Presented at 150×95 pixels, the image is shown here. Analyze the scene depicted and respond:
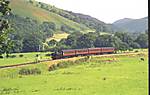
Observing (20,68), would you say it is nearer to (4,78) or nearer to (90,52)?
(4,78)

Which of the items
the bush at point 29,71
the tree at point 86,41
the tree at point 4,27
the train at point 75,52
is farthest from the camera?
the tree at point 86,41

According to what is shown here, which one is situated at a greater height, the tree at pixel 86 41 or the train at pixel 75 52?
the tree at pixel 86 41

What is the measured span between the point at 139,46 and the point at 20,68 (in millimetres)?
94834

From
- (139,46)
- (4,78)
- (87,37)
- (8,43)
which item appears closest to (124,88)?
(8,43)

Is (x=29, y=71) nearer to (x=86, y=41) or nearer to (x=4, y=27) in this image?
(x=4, y=27)

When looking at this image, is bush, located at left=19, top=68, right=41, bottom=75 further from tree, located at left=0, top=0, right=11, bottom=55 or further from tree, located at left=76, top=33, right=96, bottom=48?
tree, located at left=76, top=33, right=96, bottom=48

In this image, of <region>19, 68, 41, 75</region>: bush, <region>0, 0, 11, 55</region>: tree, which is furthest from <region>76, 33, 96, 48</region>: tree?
<region>0, 0, 11, 55</region>: tree

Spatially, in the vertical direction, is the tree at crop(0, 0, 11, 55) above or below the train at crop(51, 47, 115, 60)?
above

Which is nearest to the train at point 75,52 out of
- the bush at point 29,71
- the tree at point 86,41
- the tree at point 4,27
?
the bush at point 29,71

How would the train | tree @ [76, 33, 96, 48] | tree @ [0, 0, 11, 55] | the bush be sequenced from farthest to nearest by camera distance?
tree @ [76, 33, 96, 48] → the train → the bush → tree @ [0, 0, 11, 55]

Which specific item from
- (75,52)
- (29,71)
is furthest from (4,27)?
(75,52)

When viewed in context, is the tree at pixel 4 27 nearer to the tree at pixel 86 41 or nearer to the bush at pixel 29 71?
the bush at pixel 29 71

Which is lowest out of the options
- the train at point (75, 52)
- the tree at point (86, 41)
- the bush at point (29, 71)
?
the bush at point (29, 71)

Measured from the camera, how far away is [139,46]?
150 metres
